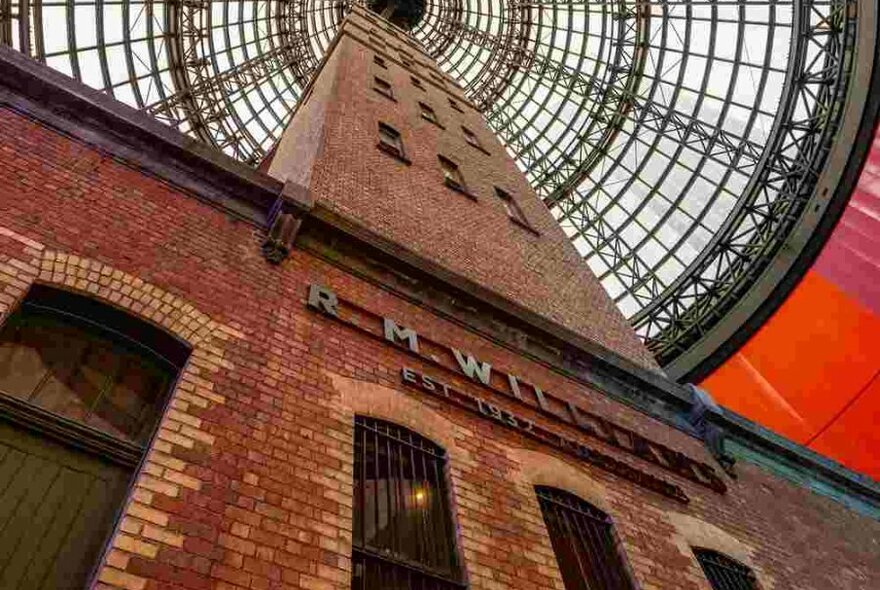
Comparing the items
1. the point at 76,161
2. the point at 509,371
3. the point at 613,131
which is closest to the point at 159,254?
the point at 76,161

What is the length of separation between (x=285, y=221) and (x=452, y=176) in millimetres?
7145

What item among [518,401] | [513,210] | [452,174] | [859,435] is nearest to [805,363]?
[859,435]

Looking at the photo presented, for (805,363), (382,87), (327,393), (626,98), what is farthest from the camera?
(626,98)

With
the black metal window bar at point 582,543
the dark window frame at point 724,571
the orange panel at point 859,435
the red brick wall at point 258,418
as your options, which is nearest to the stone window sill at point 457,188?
the red brick wall at point 258,418

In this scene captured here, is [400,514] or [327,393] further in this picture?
[327,393]

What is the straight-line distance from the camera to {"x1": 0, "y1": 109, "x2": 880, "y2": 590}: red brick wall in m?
4.02

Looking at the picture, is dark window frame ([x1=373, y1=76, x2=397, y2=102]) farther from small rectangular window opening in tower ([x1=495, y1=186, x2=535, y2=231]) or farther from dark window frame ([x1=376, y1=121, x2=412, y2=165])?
small rectangular window opening in tower ([x1=495, y1=186, x2=535, y2=231])

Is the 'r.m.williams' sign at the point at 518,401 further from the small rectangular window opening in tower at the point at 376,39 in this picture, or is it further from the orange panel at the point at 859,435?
the small rectangular window opening in tower at the point at 376,39

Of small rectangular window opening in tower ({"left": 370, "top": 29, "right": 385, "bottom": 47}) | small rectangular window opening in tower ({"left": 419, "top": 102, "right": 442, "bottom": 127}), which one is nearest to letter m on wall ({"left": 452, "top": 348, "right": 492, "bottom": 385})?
small rectangular window opening in tower ({"left": 419, "top": 102, "right": 442, "bottom": 127})

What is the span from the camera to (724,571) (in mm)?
7129

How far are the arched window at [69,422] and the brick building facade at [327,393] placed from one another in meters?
0.03

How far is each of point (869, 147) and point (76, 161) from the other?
1831cm

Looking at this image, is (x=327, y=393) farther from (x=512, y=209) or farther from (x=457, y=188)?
(x=512, y=209)

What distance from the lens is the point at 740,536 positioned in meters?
7.83
